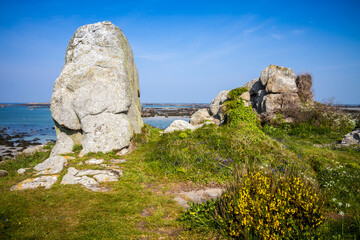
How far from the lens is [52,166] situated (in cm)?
898

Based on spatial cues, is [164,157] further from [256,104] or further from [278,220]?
[256,104]

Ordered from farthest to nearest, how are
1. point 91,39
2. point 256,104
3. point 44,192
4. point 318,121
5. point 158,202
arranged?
point 256,104 < point 318,121 < point 91,39 < point 44,192 < point 158,202

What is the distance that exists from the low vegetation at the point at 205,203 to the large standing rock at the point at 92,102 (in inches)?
35.2

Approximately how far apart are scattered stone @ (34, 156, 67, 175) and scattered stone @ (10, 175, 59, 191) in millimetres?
845

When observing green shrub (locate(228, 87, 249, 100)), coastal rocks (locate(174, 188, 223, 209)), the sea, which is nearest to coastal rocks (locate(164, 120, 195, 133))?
green shrub (locate(228, 87, 249, 100))

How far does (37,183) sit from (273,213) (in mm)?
8213

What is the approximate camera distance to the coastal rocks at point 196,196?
6.40m

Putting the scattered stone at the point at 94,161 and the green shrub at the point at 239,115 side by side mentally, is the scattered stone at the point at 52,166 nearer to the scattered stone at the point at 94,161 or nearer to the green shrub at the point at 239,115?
the scattered stone at the point at 94,161

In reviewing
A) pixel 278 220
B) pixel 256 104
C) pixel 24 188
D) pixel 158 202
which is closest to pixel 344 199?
A: pixel 278 220

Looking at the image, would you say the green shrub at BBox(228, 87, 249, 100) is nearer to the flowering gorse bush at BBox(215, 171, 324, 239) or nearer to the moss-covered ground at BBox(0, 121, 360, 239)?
the moss-covered ground at BBox(0, 121, 360, 239)

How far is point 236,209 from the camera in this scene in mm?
4223

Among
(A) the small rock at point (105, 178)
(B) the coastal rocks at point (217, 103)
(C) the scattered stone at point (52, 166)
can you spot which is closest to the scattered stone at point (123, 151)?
(C) the scattered stone at point (52, 166)

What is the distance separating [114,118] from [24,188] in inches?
216

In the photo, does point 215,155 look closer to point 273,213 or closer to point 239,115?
point 273,213
